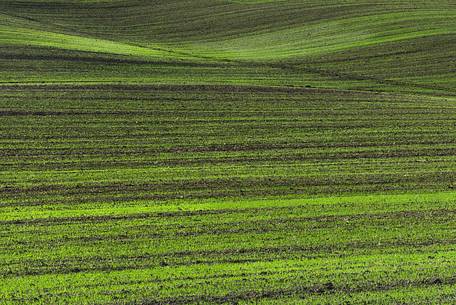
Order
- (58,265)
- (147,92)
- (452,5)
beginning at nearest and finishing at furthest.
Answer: (58,265) → (147,92) → (452,5)

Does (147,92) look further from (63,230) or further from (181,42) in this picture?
(181,42)

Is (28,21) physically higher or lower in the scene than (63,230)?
higher

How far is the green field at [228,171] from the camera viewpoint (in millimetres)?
17203

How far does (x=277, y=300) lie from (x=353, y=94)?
2321 cm

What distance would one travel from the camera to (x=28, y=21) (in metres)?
58.0

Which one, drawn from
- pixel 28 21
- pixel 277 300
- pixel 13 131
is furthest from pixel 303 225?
pixel 28 21

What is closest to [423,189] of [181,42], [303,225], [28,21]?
[303,225]

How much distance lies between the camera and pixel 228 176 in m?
24.7

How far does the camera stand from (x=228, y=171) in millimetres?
25234

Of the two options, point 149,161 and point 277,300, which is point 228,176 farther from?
point 277,300

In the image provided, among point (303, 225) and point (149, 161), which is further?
point (149, 161)

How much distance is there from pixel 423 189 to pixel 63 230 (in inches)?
471

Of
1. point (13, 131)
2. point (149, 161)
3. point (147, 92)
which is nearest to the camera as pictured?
point (149, 161)

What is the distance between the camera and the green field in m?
17.2
